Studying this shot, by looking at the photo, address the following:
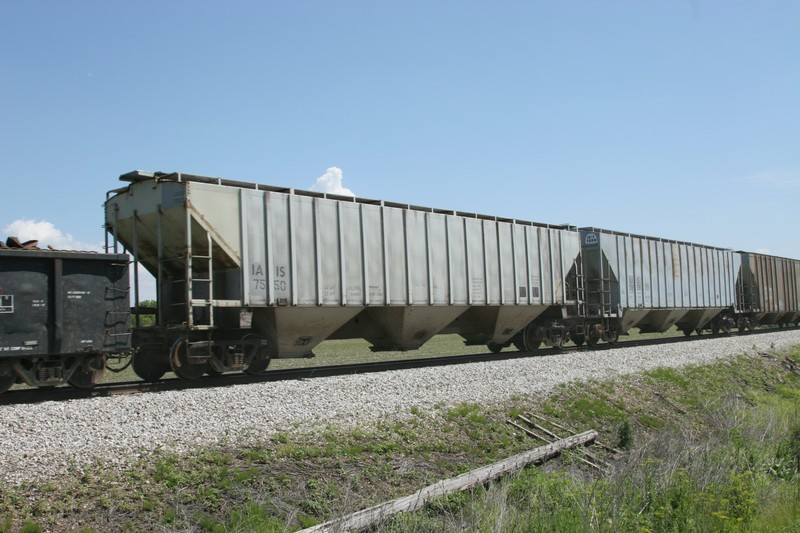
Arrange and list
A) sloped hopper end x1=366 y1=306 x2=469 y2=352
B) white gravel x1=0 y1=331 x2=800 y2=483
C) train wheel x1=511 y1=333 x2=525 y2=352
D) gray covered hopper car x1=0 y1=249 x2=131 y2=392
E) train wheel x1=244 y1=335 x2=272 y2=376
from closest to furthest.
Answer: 1. white gravel x1=0 y1=331 x2=800 y2=483
2. gray covered hopper car x1=0 y1=249 x2=131 y2=392
3. train wheel x1=244 y1=335 x2=272 y2=376
4. sloped hopper end x1=366 y1=306 x2=469 y2=352
5. train wheel x1=511 y1=333 x2=525 y2=352

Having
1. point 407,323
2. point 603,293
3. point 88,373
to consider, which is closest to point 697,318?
point 603,293

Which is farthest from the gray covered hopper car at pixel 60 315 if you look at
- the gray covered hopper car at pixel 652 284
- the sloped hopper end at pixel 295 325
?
the gray covered hopper car at pixel 652 284

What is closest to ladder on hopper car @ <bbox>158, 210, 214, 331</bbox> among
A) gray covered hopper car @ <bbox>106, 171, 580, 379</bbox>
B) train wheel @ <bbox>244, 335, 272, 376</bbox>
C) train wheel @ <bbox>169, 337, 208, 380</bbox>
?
gray covered hopper car @ <bbox>106, 171, 580, 379</bbox>

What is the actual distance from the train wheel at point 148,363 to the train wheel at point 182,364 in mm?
581

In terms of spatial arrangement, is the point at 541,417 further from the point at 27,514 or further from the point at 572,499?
the point at 27,514

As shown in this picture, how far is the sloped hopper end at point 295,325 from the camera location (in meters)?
14.8

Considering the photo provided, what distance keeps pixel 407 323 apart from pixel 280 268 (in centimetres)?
438

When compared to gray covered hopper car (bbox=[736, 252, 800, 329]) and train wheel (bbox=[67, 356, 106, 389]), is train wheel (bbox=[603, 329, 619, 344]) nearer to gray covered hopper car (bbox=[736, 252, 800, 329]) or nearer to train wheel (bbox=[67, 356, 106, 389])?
gray covered hopper car (bbox=[736, 252, 800, 329])

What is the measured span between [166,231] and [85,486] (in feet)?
25.4

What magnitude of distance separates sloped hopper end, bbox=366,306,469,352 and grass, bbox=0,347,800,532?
5057 millimetres

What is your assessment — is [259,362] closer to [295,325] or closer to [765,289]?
[295,325]

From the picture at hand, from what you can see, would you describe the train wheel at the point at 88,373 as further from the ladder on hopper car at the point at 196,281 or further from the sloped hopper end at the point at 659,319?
the sloped hopper end at the point at 659,319

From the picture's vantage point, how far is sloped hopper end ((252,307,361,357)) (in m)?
14.8

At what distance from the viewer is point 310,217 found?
15.4m
